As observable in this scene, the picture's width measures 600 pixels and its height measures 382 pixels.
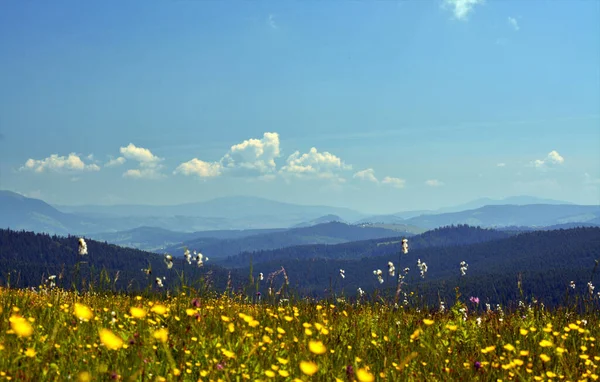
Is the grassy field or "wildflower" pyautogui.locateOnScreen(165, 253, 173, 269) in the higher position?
"wildflower" pyautogui.locateOnScreen(165, 253, 173, 269)

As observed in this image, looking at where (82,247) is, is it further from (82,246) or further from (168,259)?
(168,259)

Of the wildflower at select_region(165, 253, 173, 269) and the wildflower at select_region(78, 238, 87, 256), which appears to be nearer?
the wildflower at select_region(78, 238, 87, 256)

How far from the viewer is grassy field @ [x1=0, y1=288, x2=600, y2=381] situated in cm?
456

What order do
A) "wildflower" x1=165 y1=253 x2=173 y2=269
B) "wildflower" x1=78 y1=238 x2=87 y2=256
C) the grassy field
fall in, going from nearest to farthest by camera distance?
1. the grassy field
2. "wildflower" x1=78 y1=238 x2=87 y2=256
3. "wildflower" x1=165 y1=253 x2=173 y2=269

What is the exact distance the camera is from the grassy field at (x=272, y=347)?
15.0 feet

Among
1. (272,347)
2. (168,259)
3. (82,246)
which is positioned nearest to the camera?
(272,347)

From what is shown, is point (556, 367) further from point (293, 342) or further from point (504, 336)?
point (293, 342)

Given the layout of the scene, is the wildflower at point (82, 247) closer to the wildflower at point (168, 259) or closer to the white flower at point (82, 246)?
the white flower at point (82, 246)

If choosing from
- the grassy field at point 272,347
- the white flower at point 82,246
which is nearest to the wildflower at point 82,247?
the white flower at point 82,246

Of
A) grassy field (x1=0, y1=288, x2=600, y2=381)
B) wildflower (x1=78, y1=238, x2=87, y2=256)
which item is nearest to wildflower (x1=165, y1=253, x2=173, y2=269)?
grassy field (x1=0, y1=288, x2=600, y2=381)

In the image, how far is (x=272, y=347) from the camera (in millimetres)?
5871

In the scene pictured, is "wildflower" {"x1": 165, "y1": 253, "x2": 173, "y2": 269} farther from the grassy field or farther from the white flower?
the white flower

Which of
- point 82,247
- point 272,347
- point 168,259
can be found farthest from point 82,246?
point 272,347

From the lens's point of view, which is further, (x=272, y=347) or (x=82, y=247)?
(x=82, y=247)
